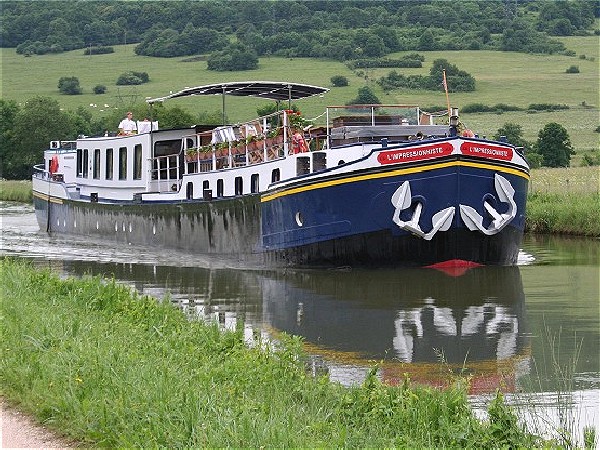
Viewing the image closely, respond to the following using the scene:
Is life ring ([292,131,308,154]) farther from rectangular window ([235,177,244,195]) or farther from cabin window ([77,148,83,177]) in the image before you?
cabin window ([77,148,83,177])

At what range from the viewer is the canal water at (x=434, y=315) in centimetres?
1424

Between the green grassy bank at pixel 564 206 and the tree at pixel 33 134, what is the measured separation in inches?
1898

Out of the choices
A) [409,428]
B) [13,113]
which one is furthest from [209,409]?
[13,113]

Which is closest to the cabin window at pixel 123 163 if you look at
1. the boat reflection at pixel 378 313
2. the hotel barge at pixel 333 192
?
the hotel barge at pixel 333 192

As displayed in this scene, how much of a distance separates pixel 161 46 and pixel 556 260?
116 meters

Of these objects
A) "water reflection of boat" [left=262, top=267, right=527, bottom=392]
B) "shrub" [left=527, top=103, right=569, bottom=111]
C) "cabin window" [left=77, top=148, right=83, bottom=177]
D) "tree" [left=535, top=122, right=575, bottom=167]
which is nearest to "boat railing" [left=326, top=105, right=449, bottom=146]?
"water reflection of boat" [left=262, top=267, right=527, bottom=392]

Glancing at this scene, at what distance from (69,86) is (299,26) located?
31619 millimetres

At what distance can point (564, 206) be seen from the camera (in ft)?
116

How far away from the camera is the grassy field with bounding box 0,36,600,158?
93.2m

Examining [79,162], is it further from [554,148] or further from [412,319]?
[554,148]

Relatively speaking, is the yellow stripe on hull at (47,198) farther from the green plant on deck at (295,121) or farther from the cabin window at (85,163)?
the green plant on deck at (295,121)

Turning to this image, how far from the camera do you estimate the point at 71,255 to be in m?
33.5

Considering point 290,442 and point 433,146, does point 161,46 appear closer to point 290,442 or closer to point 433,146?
point 433,146

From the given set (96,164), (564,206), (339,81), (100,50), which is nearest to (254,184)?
(564,206)
